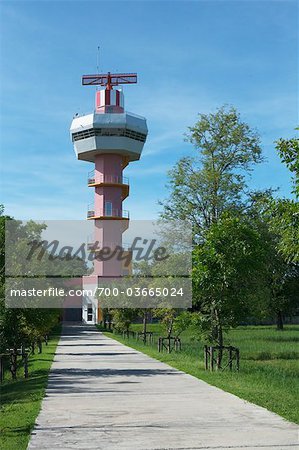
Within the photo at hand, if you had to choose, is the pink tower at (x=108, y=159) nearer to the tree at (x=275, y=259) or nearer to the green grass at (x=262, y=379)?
the tree at (x=275, y=259)

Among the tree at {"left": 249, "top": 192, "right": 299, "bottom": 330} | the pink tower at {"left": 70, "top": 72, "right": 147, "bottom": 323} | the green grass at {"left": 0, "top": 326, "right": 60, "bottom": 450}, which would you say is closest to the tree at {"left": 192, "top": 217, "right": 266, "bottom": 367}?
the tree at {"left": 249, "top": 192, "right": 299, "bottom": 330}

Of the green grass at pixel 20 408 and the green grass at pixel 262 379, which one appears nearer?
the green grass at pixel 20 408

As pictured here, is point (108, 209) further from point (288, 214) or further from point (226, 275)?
point (288, 214)

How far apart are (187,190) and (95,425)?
31.9 meters

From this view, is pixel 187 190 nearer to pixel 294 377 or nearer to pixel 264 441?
pixel 294 377

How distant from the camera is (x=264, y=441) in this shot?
8883 mm

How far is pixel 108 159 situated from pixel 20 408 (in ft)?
196

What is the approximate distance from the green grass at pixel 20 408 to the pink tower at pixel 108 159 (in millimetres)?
49826

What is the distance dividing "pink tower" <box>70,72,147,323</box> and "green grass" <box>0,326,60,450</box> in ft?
163

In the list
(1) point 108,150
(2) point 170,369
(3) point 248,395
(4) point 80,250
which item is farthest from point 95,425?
(1) point 108,150

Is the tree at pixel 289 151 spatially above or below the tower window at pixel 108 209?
below

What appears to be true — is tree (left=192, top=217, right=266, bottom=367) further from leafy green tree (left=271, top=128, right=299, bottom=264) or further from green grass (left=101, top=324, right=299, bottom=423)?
leafy green tree (left=271, top=128, right=299, bottom=264)

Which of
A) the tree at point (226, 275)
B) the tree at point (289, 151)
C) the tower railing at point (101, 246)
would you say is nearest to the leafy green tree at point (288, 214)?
the tree at point (289, 151)

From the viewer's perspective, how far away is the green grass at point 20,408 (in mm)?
9312
